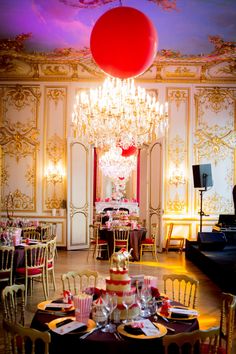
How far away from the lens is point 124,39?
2.91 m

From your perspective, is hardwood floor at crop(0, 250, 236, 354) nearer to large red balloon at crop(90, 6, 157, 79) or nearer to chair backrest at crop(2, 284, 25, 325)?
chair backrest at crop(2, 284, 25, 325)

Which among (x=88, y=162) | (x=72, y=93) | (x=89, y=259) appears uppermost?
(x=72, y=93)

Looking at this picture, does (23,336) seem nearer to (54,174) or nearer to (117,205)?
(54,174)

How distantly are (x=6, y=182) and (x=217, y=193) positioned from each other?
5412 mm

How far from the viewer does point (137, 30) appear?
2.92 meters

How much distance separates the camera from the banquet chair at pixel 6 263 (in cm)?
550

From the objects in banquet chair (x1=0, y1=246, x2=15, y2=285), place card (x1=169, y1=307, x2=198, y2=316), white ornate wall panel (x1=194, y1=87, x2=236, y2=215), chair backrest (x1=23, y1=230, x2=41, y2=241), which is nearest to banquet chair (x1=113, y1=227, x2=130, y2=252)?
chair backrest (x1=23, y1=230, x2=41, y2=241)

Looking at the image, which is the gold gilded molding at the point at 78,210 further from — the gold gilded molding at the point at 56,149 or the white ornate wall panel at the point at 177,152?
the white ornate wall panel at the point at 177,152

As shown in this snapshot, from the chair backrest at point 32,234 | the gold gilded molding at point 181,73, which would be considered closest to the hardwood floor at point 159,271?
the chair backrest at point 32,234

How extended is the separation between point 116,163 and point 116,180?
99.9 inches

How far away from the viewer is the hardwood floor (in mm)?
5297

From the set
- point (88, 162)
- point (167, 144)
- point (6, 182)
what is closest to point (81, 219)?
point (88, 162)

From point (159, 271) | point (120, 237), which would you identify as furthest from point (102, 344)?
point (120, 237)

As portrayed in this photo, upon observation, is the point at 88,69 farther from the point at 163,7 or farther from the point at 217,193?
the point at 217,193
